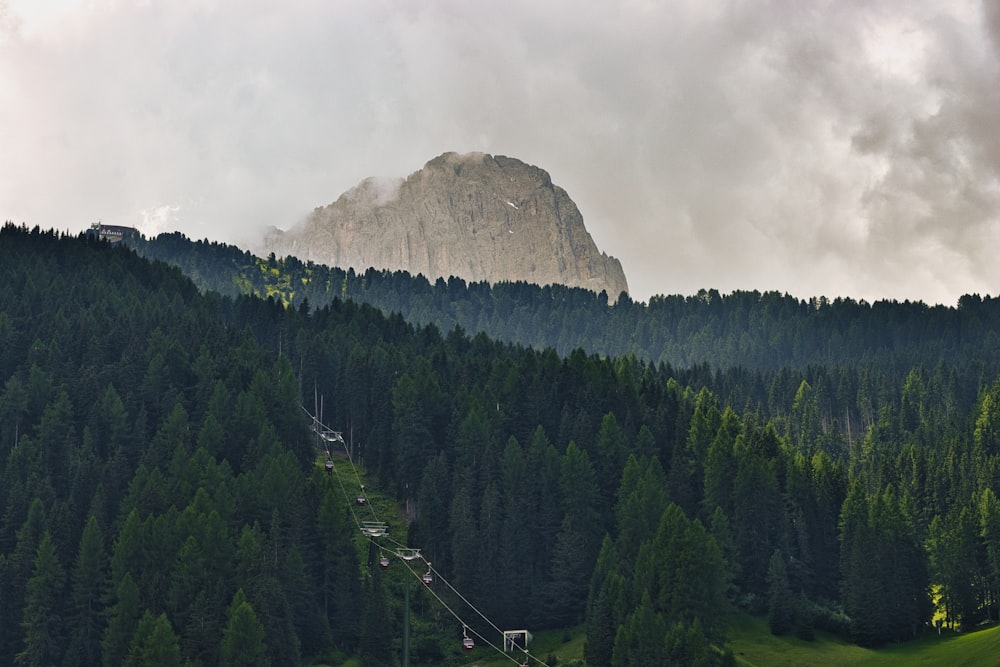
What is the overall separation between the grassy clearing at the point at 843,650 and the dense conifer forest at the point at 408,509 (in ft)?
8.18

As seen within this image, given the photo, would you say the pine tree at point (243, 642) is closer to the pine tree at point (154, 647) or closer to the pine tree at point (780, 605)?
the pine tree at point (154, 647)

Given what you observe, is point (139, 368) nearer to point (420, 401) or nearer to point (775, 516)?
point (420, 401)

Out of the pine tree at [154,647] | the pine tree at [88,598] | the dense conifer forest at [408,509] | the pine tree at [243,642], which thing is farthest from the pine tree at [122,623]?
the pine tree at [243,642]

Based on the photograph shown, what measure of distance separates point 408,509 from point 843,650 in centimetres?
5202

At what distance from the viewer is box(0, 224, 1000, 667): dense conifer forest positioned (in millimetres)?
120312

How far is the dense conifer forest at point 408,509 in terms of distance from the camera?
395ft

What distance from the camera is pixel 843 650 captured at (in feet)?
427

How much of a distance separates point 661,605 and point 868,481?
77.9 metres

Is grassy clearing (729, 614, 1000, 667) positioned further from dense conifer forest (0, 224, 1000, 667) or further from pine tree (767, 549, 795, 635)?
dense conifer forest (0, 224, 1000, 667)

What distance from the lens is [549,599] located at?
451ft

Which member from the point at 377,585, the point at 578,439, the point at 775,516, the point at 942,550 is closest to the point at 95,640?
the point at 377,585

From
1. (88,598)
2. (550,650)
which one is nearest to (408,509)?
(550,650)

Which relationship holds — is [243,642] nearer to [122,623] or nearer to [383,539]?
[122,623]

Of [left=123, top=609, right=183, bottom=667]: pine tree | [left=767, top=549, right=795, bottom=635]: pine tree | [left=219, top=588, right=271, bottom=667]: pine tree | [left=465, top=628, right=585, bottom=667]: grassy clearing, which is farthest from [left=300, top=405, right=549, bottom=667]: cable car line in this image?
[left=767, top=549, right=795, bottom=635]: pine tree
